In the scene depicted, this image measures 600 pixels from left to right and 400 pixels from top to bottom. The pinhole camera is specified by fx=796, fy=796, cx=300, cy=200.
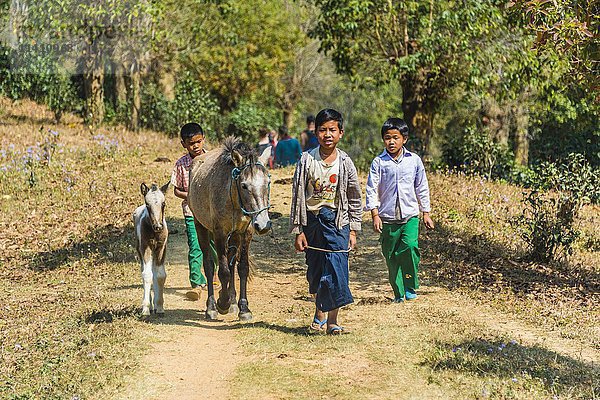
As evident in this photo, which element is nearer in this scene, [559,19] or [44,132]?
[559,19]

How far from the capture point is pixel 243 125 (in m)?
A: 32.4

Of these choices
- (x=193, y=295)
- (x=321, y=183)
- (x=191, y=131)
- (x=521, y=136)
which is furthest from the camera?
(x=521, y=136)

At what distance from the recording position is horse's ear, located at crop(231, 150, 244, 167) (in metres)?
8.31

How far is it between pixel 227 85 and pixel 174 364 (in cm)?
2685

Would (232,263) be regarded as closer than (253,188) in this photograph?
No

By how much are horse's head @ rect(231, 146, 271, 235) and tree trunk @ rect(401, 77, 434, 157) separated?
42.9 feet

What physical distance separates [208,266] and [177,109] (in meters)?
17.9

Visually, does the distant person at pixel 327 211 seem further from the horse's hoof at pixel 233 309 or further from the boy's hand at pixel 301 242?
the horse's hoof at pixel 233 309

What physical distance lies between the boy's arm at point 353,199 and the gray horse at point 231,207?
84 centimetres

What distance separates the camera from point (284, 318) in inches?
360

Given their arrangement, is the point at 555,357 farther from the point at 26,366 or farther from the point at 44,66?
the point at 44,66

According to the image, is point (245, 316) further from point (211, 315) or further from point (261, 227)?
point (261, 227)

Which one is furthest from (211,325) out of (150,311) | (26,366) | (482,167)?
(482,167)

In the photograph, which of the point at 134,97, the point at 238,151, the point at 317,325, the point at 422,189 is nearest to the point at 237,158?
the point at 238,151
